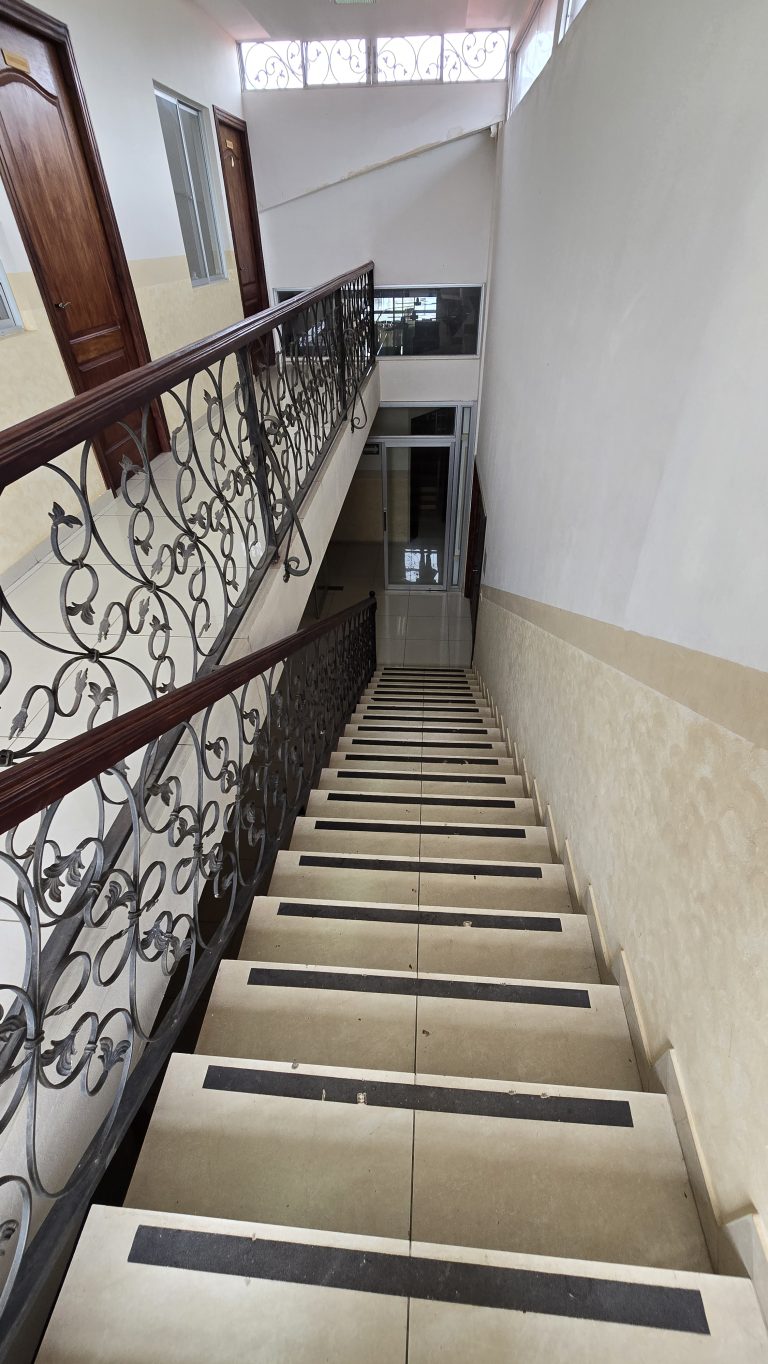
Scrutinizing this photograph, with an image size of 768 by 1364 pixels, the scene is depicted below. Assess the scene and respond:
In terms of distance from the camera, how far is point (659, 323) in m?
1.44

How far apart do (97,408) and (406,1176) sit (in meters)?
1.64

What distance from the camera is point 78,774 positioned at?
929mm

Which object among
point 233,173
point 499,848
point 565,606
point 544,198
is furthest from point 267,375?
point 233,173

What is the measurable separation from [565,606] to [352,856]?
4.19 feet

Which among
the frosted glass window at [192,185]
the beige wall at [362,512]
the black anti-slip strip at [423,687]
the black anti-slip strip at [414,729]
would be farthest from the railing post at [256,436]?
the beige wall at [362,512]

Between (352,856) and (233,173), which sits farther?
(233,173)

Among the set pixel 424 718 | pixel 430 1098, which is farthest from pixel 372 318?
pixel 430 1098

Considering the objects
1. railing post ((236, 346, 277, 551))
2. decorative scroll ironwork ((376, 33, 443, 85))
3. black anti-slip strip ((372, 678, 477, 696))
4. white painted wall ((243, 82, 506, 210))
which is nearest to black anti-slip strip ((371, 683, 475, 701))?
black anti-slip strip ((372, 678, 477, 696))

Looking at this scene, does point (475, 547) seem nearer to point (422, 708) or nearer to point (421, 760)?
point (422, 708)

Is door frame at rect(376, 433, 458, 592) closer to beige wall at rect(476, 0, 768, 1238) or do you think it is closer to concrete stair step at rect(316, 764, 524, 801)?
beige wall at rect(476, 0, 768, 1238)

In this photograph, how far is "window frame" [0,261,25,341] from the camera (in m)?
2.80

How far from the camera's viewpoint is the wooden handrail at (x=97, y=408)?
40.7 inches

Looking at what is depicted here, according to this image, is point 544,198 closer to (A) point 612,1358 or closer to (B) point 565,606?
(B) point 565,606

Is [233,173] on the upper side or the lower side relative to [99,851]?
upper
